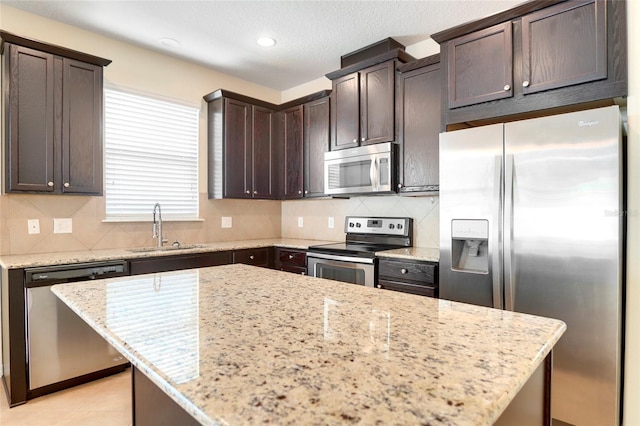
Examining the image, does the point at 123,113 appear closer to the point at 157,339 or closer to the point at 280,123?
the point at 280,123

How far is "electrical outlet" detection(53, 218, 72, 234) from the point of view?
2.81m

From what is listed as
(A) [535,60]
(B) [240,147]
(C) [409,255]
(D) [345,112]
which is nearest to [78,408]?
(C) [409,255]

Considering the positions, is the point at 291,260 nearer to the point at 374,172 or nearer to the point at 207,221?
the point at 207,221

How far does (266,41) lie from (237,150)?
1103 mm

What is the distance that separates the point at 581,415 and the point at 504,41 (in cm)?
214

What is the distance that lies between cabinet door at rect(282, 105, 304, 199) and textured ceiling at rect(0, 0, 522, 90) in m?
0.61

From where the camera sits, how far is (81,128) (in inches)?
107

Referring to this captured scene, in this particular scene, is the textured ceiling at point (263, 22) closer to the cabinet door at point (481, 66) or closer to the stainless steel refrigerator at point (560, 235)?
the cabinet door at point (481, 66)

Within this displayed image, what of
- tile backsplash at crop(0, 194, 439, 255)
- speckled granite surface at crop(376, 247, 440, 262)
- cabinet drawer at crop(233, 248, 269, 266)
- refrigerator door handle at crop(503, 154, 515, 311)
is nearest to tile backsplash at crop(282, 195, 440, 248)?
tile backsplash at crop(0, 194, 439, 255)

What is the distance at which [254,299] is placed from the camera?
1.23 metres

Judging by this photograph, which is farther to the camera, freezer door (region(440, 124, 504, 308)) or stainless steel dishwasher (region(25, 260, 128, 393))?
stainless steel dishwasher (region(25, 260, 128, 393))

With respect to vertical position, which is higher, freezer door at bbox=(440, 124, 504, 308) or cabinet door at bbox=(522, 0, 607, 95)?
cabinet door at bbox=(522, 0, 607, 95)

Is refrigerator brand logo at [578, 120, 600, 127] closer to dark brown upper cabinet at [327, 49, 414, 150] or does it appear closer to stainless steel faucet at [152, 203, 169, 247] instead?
dark brown upper cabinet at [327, 49, 414, 150]

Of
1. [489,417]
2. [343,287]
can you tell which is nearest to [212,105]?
[343,287]
